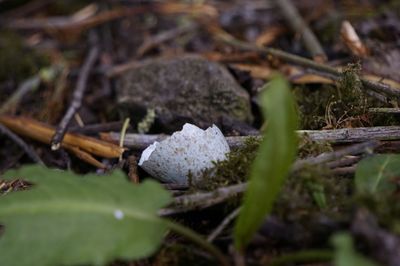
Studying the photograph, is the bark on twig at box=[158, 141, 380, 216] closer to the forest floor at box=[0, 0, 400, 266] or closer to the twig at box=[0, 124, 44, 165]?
the forest floor at box=[0, 0, 400, 266]

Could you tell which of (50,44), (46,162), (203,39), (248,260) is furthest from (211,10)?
(248,260)

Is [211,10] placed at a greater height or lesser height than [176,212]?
greater

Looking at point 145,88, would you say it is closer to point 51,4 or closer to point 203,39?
point 203,39

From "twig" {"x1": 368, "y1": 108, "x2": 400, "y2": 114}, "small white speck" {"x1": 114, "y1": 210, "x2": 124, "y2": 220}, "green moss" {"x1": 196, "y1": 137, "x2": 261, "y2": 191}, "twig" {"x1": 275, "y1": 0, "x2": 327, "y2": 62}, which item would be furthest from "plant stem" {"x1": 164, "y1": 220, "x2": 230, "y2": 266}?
"twig" {"x1": 275, "y1": 0, "x2": 327, "y2": 62}

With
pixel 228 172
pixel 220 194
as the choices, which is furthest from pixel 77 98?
pixel 220 194

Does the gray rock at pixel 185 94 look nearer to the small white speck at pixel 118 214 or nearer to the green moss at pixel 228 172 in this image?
the green moss at pixel 228 172

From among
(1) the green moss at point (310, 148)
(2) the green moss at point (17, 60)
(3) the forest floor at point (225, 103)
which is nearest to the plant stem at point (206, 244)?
(3) the forest floor at point (225, 103)

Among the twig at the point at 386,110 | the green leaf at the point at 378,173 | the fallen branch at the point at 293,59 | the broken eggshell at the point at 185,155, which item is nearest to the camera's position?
the green leaf at the point at 378,173
